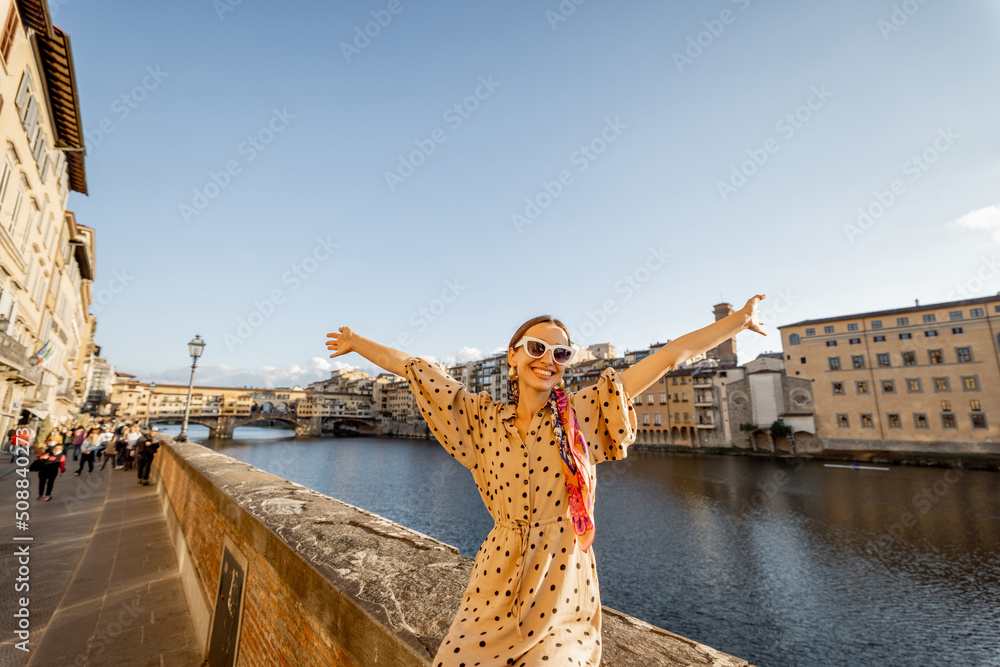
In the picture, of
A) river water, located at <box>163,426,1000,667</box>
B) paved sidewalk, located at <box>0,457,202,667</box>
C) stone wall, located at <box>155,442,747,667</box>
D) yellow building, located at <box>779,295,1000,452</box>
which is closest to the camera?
stone wall, located at <box>155,442,747,667</box>

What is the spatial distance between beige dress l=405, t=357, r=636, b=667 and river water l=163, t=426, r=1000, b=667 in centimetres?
1195

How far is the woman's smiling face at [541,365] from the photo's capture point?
178 centimetres

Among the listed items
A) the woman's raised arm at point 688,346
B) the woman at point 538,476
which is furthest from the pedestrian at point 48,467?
the woman's raised arm at point 688,346

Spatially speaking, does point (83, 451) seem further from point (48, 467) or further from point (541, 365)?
point (541, 365)

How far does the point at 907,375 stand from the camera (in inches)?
1845

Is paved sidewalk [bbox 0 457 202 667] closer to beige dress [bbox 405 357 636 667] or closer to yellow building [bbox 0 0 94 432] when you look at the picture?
beige dress [bbox 405 357 636 667]

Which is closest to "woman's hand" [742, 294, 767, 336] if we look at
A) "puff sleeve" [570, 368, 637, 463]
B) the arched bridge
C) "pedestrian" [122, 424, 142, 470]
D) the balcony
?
"puff sleeve" [570, 368, 637, 463]

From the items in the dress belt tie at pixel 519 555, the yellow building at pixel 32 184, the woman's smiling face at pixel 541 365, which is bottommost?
the dress belt tie at pixel 519 555

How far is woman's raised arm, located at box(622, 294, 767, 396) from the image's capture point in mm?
1725

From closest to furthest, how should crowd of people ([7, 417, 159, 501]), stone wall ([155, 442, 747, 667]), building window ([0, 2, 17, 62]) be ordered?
1. stone wall ([155, 442, 747, 667])
2. crowd of people ([7, 417, 159, 501])
3. building window ([0, 2, 17, 62])

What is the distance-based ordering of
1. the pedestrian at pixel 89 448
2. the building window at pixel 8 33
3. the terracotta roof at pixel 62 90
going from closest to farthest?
the building window at pixel 8 33, the pedestrian at pixel 89 448, the terracotta roof at pixel 62 90

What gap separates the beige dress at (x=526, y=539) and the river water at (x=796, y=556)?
12.0 m

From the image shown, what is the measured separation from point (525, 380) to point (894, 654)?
14.1m
